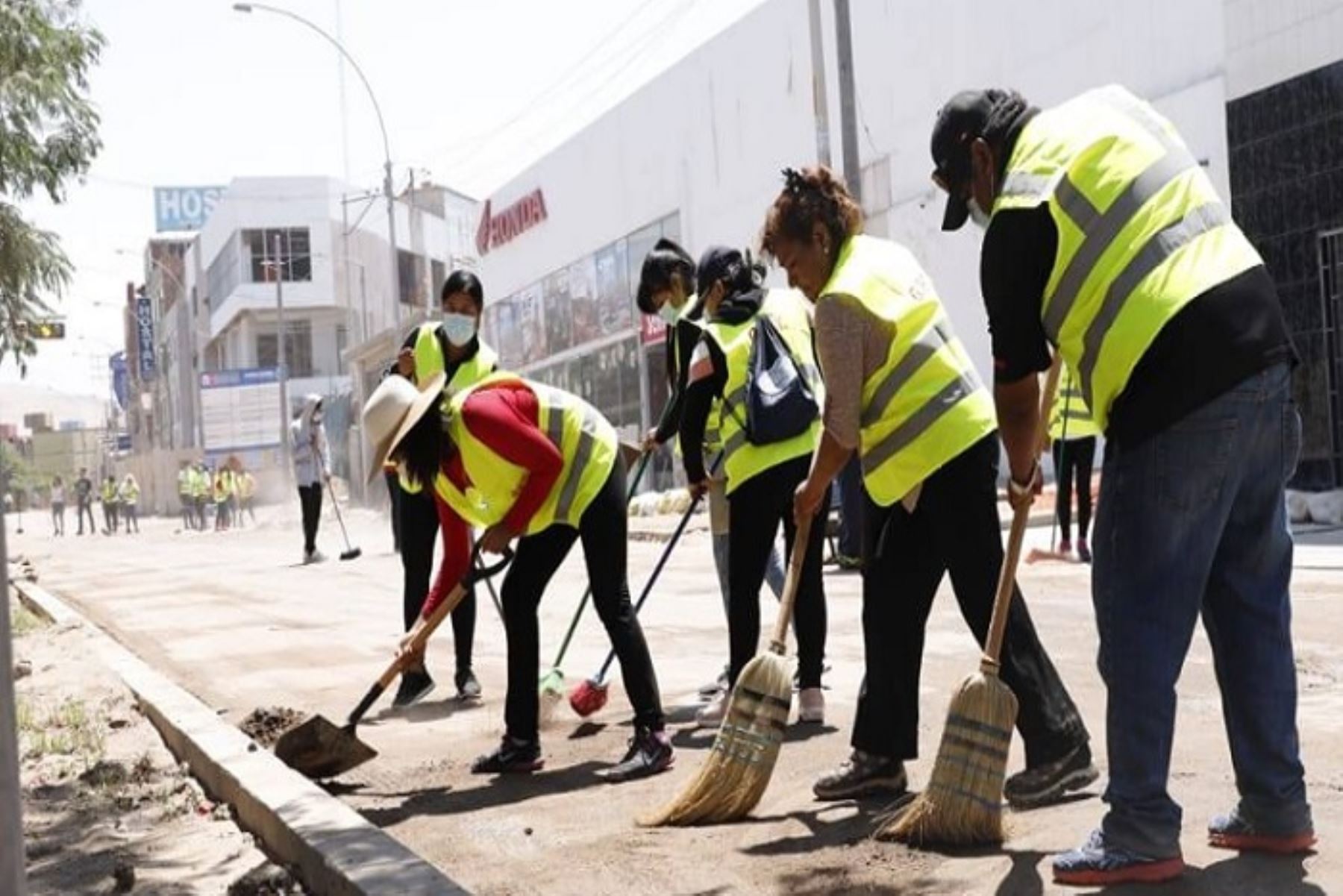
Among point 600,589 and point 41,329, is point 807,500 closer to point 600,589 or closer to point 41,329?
point 600,589

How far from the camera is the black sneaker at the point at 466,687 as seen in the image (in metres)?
7.90

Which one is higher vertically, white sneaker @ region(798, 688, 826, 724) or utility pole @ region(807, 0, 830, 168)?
utility pole @ region(807, 0, 830, 168)

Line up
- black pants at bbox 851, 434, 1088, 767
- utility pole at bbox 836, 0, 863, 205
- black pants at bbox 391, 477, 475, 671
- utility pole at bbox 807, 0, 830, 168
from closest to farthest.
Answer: black pants at bbox 851, 434, 1088, 767, black pants at bbox 391, 477, 475, 671, utility pole at bbox 836, 0, 863, 205, utility pole at bbox 807, 0, 830, 168

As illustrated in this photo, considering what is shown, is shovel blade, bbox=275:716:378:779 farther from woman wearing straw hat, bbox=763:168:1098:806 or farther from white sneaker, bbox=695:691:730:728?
woman wearing straw hat, bbox=763:168:1098:806

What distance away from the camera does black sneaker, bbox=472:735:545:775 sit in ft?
20.1

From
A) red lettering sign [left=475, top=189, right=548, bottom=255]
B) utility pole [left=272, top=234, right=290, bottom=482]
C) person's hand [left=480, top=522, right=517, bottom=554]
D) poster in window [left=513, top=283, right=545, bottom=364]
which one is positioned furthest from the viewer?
utility pole [left=272, top=234, right=290, bottom=482]

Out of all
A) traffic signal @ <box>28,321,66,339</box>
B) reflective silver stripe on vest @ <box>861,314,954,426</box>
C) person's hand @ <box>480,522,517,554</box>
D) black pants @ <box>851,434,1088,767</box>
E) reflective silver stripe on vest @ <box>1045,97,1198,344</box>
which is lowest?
black pants @ <box>851,434,1088,767</box>

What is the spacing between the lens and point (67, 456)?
Result: 153m

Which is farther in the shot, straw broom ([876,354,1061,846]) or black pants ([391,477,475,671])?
black pants ([391,477,475,671])

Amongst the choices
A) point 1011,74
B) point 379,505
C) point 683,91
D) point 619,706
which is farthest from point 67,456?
point 619,706

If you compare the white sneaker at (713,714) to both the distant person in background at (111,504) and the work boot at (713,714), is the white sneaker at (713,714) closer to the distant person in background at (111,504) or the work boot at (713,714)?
the work boot at (713,714)

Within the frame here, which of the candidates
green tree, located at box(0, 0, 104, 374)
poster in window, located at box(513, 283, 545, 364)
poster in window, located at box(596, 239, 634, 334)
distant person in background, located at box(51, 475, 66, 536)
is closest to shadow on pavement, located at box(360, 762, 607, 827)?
green tree, located at box(0, 0, 104, 374)

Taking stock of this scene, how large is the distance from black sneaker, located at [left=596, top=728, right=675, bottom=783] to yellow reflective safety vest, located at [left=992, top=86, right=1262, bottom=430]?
2.45 metres

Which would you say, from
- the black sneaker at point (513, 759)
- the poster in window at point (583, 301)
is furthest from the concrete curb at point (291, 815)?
Answer: the poster in window at point (583, 301)
